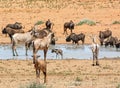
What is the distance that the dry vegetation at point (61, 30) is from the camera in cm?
1803

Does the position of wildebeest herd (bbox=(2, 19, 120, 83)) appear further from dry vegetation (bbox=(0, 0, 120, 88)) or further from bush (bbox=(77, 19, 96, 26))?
bush (bbox=(77, 19, 96, 26))

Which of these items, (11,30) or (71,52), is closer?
(71,52)

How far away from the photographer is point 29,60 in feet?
80.6

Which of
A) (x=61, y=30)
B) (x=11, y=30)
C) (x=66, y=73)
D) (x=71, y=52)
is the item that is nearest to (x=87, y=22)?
(x=61, y=30)

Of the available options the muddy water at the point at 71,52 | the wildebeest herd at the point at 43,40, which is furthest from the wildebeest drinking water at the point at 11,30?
the muddy water at the point at 71,52

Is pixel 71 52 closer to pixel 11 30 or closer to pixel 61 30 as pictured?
pixel 11 30

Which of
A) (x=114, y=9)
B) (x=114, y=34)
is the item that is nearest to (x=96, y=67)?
(x=114, y=34)

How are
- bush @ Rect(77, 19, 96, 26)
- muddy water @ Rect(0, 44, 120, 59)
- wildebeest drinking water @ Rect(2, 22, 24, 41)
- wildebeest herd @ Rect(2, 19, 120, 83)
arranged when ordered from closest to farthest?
wildebeest herd @ Rect(2, 19, 120, 83) < muddy water @ Rect(0, 44, 120, 59) < wildebeest drinking water @ Rect(2, 22, 24, 41) < bush @ Rect(77, 19, 96, 26)

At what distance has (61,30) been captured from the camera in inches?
1577

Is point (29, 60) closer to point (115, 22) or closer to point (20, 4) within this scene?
point (115, 22)

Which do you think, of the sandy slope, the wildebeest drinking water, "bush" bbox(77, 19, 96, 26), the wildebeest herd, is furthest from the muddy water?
"bush" bbox(77, 19, 96, 26)

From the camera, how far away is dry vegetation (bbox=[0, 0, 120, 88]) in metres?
18.0

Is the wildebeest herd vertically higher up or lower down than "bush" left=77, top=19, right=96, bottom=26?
higher up

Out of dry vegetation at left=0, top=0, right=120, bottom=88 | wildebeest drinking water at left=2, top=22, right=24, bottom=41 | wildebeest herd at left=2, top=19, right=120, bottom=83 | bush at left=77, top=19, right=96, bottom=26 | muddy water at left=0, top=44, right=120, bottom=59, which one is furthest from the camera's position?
bush at left=77, top=19, right=96, bottom=26
